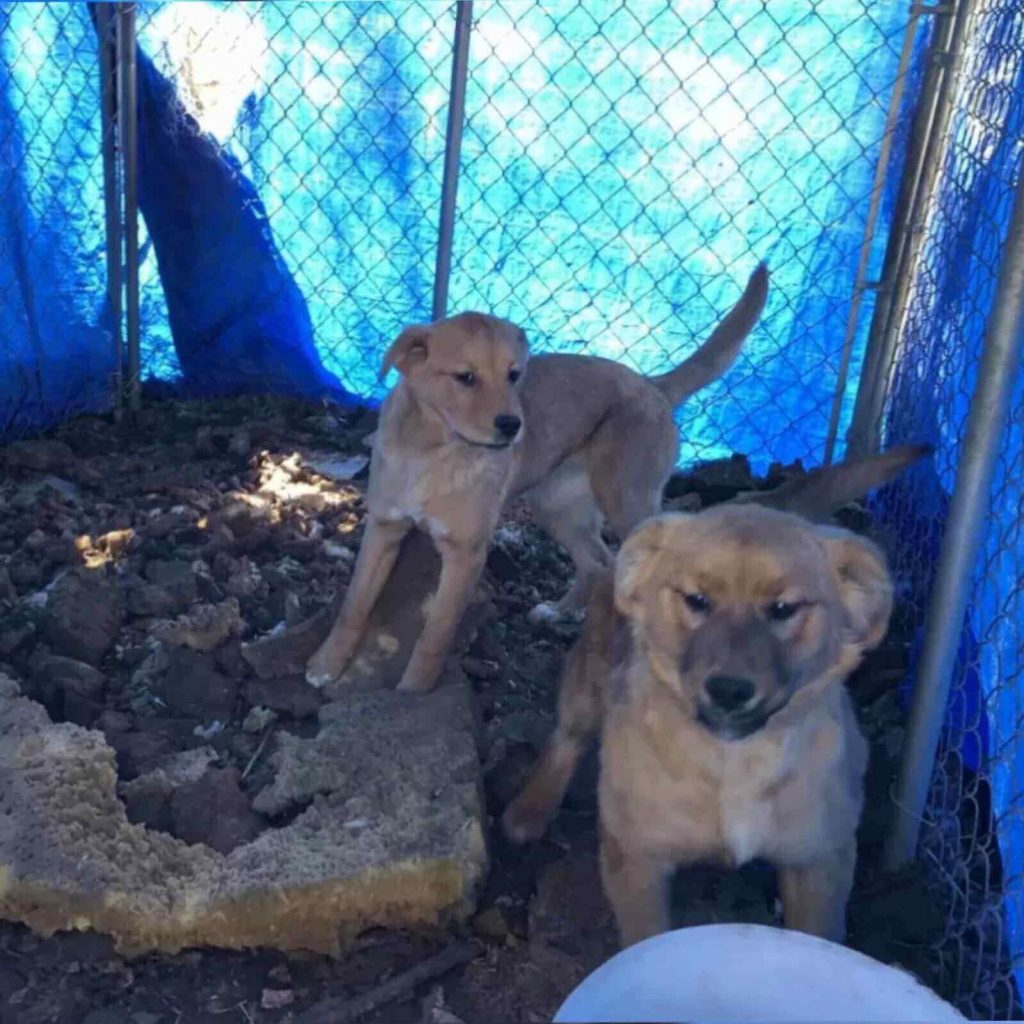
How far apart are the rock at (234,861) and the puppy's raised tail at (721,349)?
2034 mm

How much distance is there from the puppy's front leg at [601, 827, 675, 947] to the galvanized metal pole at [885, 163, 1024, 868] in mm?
710

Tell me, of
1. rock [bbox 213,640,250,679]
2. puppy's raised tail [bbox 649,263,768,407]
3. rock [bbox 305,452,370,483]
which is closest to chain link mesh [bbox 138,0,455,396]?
rock [bbox 305,452,370,483]

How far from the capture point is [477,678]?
3926 mm

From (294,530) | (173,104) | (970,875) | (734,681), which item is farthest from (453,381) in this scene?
(173,104)

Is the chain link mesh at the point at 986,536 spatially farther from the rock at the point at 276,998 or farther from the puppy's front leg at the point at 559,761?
the rock at the point at 276,998

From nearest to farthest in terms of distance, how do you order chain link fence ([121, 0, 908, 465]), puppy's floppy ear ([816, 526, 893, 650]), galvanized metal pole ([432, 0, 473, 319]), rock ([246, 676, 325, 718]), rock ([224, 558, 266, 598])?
puppy's floppy ear ([816, 526, 893, 650])
rock ([246, 676, 325, 718])
rock ([224, 558, 266, 598])
galvanized metal pole ([432, 0, 473, 319])
chain link fence ([121, 0, 908, 465])

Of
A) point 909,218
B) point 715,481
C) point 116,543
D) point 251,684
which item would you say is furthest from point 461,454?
point 909,218

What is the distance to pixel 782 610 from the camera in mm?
2316

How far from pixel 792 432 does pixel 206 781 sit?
3.44m

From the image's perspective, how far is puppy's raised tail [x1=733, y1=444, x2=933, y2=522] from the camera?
3129mm

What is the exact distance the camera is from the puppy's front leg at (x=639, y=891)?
8.41ft

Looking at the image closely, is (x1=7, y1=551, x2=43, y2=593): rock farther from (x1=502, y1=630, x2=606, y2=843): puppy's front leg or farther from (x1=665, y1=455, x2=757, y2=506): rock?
(x1=665, y1=455, x2=757, y2=506): rock

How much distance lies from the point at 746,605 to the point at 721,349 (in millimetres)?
2349

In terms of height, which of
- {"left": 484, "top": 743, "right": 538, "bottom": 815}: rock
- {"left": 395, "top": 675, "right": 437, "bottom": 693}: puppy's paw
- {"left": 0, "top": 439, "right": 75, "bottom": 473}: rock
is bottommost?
{"left": 484, "top": 743, "right": 538, "bottom": 815}: rock
